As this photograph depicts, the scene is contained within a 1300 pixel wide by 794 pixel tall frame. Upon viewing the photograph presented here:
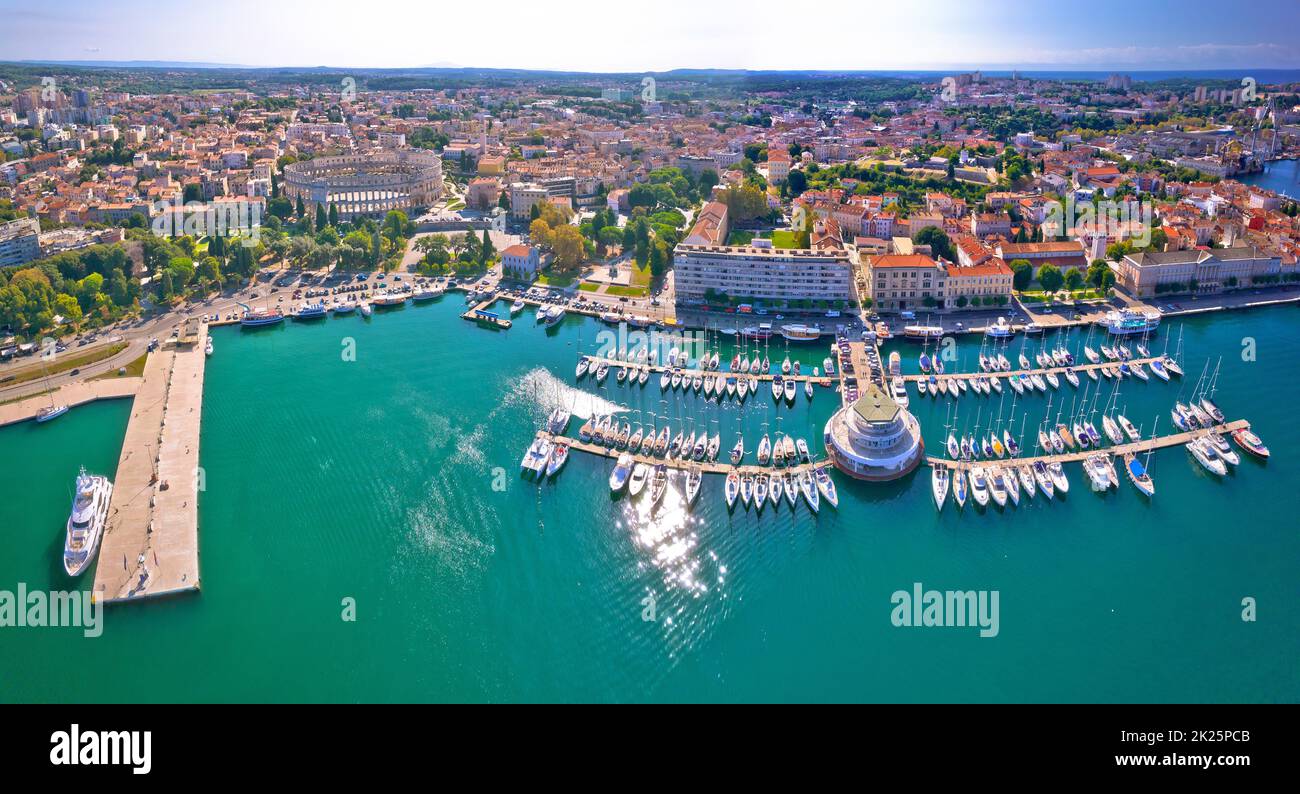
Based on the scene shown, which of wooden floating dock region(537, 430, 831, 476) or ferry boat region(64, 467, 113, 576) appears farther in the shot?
wooden floating dock region(537, 430, 831, 476)

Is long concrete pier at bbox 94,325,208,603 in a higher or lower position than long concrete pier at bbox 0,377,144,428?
lower

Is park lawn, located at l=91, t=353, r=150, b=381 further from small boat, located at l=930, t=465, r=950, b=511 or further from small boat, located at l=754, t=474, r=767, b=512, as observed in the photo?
small boat, located at l=930, t=465, r=950, b=511

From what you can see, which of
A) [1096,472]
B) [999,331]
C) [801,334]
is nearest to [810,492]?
[1096,472]

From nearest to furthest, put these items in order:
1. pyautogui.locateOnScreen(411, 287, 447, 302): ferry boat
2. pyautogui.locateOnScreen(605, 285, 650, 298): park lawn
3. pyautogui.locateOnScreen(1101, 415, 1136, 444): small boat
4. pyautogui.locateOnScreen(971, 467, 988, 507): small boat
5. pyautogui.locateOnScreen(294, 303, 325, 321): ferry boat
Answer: pyautogui.locateOnScreen(971, 467, 988, 507): small boat, pyautogui.locateOnScreen(1101, 415, 1136, 444): small boat, pyautogui.locateOnScreen(294, 303, 325, 321): ferry boat, pyautogui.locateOnScreen(605, 285, 650, 298): park lawn, pyautogui.locateOnScreen(411, 287, 447, 302): ferry boat

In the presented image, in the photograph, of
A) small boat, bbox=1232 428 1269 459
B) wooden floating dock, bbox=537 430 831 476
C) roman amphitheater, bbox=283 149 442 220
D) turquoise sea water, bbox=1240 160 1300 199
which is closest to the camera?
wooden floating dock, bbox=537 430 831 476

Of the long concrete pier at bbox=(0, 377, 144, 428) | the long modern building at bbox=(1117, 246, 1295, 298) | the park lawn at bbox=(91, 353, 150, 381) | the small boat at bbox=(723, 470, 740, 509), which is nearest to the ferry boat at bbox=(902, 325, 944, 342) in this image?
the long modern building at bbox=(1117, 246, 1295, 298)

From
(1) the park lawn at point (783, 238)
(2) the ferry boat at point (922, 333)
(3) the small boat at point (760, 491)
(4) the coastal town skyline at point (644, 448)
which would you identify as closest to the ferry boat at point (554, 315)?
(4) the coastal town skyline at point (644, 448)

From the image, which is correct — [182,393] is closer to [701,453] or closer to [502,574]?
[502,574]
